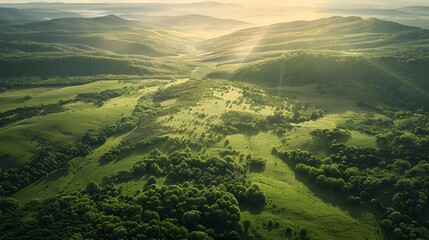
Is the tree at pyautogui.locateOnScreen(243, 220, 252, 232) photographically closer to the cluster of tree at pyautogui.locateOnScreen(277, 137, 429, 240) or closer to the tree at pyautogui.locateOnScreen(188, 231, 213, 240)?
the tree at pyautogui.locateOnScreen(188, 231, 213, 240)

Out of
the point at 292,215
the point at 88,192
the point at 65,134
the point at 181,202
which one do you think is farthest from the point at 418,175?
the point at 65,134

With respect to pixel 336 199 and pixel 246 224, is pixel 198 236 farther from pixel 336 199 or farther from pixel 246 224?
pixel 336 199

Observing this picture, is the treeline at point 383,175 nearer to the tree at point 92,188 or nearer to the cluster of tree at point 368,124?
the cluster of tree at point 368,124

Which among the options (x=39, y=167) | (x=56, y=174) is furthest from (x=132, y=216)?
(x=39, y=167)

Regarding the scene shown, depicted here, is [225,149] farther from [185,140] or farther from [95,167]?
[95,167]

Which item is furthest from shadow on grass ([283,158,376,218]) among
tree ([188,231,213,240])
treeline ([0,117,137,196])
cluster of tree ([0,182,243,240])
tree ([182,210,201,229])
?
treeline ([0,117,137,196])

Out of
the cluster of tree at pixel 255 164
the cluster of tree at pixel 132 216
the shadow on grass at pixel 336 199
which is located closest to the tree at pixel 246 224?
the cluster of tree at pixel 132 216
